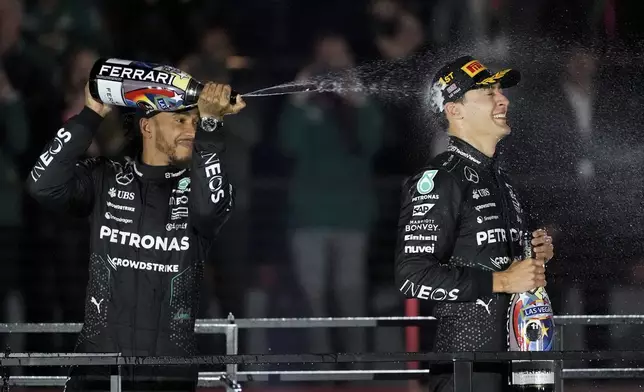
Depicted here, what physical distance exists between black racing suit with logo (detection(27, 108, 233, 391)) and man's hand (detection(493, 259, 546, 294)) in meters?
0.96

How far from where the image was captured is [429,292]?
405 cm

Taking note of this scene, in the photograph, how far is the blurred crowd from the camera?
7785 mm

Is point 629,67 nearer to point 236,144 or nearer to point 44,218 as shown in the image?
point 236,144

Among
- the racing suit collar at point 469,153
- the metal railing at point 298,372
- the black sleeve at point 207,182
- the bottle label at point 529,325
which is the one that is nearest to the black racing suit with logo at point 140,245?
the black sleeve at point 207,182

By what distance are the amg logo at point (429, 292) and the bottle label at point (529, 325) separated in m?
0.21

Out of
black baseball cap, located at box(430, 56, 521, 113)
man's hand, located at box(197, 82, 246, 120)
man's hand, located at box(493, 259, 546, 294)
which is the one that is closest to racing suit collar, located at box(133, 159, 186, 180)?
man's hand, located at box(197, 82, 246, 120)

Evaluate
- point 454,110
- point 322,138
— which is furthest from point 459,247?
point 322,138

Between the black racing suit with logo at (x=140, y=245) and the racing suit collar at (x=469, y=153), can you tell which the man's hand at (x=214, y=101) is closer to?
the black racing suit with logo at (x=140, y=245)

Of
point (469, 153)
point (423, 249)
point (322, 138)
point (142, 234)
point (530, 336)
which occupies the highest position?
point (322, 138)

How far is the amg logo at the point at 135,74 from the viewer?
427 cm

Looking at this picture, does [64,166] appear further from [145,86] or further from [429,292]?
[429,292]

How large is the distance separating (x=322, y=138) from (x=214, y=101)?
12.4ft

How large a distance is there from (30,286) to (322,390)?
84.3 inches

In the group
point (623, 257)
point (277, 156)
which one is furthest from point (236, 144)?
point (623, 257)
